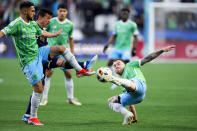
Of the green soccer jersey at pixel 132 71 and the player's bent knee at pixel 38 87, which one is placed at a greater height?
the green soccer jersey at pixel 132 71

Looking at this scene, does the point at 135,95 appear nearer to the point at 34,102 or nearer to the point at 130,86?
the point at 130,86

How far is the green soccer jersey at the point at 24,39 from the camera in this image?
7520 mm

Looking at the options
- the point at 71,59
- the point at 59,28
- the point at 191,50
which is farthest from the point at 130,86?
the point at 191,50

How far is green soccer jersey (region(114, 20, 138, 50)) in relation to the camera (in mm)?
14102

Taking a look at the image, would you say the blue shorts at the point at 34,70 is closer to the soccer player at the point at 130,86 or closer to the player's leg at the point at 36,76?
the player's leg at the point at 36,76

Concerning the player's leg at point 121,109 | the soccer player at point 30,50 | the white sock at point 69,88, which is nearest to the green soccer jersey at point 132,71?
the player's leg at point 121,109

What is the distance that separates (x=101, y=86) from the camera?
14.6 metres

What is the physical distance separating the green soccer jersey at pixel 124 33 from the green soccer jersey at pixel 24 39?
6604 millimetres

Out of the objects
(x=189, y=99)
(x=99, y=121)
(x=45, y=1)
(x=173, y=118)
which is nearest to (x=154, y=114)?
(x=173, y=118)

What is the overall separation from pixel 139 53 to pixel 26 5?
16.6 m

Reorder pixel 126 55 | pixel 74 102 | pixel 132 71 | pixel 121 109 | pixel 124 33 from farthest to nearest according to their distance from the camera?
pixel 124 33
pixel 126 55
pixel 74 102
pixel 132 71
pixel 121 109

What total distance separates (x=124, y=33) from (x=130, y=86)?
6925 mm

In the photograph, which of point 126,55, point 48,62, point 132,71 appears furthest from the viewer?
point 126,55

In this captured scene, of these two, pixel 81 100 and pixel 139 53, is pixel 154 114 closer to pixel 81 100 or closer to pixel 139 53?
pixel 81 100
